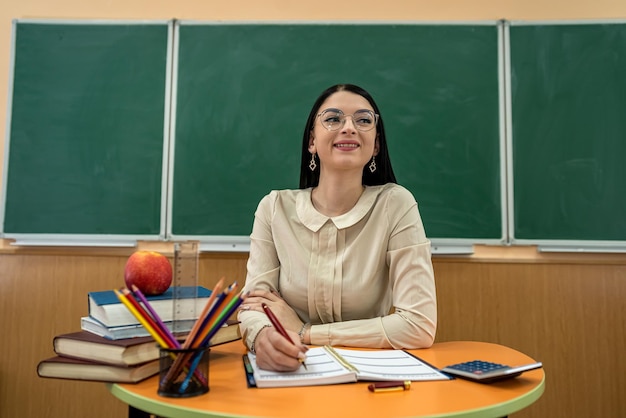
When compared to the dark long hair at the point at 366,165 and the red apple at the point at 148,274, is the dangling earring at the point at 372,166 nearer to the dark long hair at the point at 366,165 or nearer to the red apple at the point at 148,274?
the dark long hair at the point at 366,165

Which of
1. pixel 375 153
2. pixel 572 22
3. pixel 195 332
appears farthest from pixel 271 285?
pixel 572 22

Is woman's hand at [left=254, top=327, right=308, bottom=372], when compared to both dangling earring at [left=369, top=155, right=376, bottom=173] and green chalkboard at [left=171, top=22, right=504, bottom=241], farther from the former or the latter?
green chalkboard at [left=171, top=22, right=504, bottom=241]

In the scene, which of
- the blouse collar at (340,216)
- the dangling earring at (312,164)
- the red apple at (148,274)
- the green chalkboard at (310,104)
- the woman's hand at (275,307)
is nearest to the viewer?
the red apple at (148,274)

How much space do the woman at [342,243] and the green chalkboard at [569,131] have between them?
108 cm

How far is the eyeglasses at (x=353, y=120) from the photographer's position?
145 centimetres

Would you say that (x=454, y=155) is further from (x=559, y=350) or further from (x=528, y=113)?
(x=559, y=350)

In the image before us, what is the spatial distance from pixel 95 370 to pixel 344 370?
1.49ft

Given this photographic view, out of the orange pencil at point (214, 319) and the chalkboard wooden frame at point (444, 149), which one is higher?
the chalkboard wooden frame at point (444, 149)

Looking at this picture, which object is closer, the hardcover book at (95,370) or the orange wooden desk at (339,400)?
the orange wooden desk at (339,400)

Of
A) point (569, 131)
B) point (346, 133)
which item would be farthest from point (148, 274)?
point (569, 131)

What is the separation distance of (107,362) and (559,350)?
2.10 meters

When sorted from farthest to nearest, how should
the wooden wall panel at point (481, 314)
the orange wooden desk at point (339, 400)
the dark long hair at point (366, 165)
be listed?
the wooden wall panel at point (481, 314) < the dark long hair at point (366, 165) < the orange wooden desk at point (339, 400)

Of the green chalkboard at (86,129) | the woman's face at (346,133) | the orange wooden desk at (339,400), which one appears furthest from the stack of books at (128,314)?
the green chalkboard at (86,129)

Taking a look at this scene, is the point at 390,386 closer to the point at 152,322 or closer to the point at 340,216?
the point at 152,322
